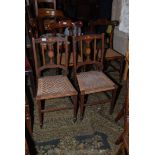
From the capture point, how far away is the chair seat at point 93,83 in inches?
78.0

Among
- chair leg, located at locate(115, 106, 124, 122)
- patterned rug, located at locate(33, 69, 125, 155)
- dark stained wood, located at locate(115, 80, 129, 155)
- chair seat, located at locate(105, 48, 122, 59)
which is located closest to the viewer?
dark stained wood, located at locate(115, 80, 129, 155)

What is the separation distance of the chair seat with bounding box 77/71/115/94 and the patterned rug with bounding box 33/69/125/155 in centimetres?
36

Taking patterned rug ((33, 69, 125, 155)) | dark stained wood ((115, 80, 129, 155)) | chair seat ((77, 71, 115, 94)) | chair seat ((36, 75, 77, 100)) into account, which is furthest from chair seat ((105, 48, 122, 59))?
dark stained wood ((115, 80, 129, 155))

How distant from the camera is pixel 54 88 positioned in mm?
1960

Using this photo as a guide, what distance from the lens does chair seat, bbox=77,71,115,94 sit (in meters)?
1.98

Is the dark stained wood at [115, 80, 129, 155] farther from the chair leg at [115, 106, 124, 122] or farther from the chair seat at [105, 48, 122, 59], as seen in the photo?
the chair seat at [105, 48, 122, 59]

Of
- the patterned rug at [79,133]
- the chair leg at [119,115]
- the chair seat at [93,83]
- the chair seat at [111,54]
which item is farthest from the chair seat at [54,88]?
the chair seat at [111,54]

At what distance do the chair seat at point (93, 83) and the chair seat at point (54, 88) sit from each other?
12cm

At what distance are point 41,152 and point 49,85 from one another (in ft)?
1.96

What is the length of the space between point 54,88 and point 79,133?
0.48 metres

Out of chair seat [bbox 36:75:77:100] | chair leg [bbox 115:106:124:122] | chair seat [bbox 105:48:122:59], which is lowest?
chair leg [bbox 115:106:124:122]

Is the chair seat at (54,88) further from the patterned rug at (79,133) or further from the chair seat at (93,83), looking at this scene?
the patterned rug at (79,133)
